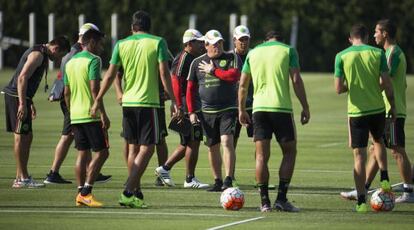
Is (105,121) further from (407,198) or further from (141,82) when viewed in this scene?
(407,198)

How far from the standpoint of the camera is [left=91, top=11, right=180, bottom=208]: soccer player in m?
14.7

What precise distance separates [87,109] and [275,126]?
7.61ft

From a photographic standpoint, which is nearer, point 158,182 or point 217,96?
point 217,96

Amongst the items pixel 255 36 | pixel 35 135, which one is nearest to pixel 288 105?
pixel 35 135

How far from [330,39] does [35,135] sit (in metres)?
49.5

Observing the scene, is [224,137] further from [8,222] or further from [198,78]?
[8,222]

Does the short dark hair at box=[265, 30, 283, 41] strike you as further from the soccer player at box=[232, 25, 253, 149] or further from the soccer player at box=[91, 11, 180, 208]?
the soccer player at box=[232, 25, 253, 149]

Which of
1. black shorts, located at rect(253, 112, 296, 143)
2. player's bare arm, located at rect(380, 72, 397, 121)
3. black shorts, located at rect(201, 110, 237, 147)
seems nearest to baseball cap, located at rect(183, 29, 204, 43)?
black shorts, located at rect(201, 110, 237, 147)

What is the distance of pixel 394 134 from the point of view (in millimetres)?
15680

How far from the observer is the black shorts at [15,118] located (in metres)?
17.2

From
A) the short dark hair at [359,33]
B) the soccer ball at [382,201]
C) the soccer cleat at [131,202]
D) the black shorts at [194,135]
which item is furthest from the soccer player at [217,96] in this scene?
the soccer ball at [382,201]

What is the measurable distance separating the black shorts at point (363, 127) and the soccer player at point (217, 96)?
7.94 feet

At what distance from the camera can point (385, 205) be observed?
14453mm

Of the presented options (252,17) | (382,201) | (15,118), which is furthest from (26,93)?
(252,17)
